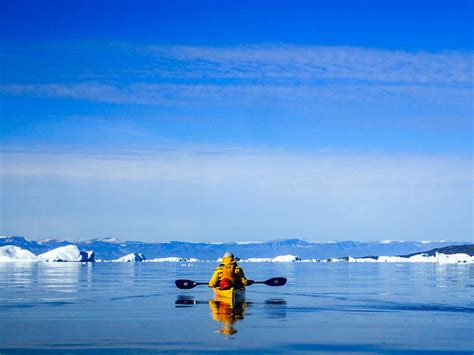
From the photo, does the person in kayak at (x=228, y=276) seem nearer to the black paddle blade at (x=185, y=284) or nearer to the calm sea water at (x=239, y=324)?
the calm sea water at (x=239, y=324)

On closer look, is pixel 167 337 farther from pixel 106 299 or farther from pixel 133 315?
pixel 106 299

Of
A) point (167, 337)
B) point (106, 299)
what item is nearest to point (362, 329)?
point (167, 337)

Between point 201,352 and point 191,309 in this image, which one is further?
point 191,309

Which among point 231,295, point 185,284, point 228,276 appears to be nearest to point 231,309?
point 231,295

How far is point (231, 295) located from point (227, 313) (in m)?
4.75

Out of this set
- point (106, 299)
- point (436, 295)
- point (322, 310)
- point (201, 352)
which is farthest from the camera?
point (436, 295)

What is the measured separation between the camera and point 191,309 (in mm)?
26969

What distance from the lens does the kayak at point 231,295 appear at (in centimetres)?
2942

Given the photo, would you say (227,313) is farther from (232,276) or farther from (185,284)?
Result: (185,284)

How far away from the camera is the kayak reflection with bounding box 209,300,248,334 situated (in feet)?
66.7

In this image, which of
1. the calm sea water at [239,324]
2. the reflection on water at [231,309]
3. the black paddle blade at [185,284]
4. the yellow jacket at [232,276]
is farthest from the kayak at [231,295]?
the black paddle blade at [185,284]

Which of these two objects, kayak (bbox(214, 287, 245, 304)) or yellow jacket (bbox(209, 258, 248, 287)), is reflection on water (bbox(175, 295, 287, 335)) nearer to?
kayak (bbox(214, 287, 245, 304))

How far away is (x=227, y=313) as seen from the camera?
24.7 metres

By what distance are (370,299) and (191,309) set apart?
946cm
